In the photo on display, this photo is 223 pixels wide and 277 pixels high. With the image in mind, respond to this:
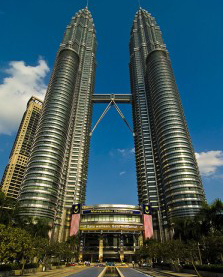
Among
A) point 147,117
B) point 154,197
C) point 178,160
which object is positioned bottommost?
point 154,197

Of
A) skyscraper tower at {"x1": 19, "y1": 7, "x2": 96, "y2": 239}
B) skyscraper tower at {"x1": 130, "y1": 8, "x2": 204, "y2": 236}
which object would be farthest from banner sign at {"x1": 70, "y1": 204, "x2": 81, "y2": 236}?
skyscraper tower at {"x1": 130, "y1": 8, "x2": 204, "y2": 236}

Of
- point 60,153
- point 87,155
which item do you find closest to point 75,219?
point 60,153

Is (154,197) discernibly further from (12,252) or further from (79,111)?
(12,252)

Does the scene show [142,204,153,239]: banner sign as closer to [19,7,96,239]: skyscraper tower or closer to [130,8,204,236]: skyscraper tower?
[130,8,204,236]: skyscraper tower

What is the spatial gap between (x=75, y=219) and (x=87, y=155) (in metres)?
60.4

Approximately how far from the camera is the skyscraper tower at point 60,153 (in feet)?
395

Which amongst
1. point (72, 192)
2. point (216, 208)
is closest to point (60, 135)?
point (72, 192)

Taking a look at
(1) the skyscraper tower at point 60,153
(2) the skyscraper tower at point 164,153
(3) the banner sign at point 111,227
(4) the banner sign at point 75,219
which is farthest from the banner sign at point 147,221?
(1) the skyscraper tower at point 60,153

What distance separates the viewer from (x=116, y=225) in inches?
4860

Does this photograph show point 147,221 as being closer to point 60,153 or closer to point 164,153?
point 164,153

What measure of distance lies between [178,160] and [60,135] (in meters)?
80.3

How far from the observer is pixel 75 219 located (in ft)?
407

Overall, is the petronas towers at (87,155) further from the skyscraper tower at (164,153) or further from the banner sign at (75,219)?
the banner sign at (75,219)

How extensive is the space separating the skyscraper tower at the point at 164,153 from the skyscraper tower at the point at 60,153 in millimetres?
Answer: 47256
